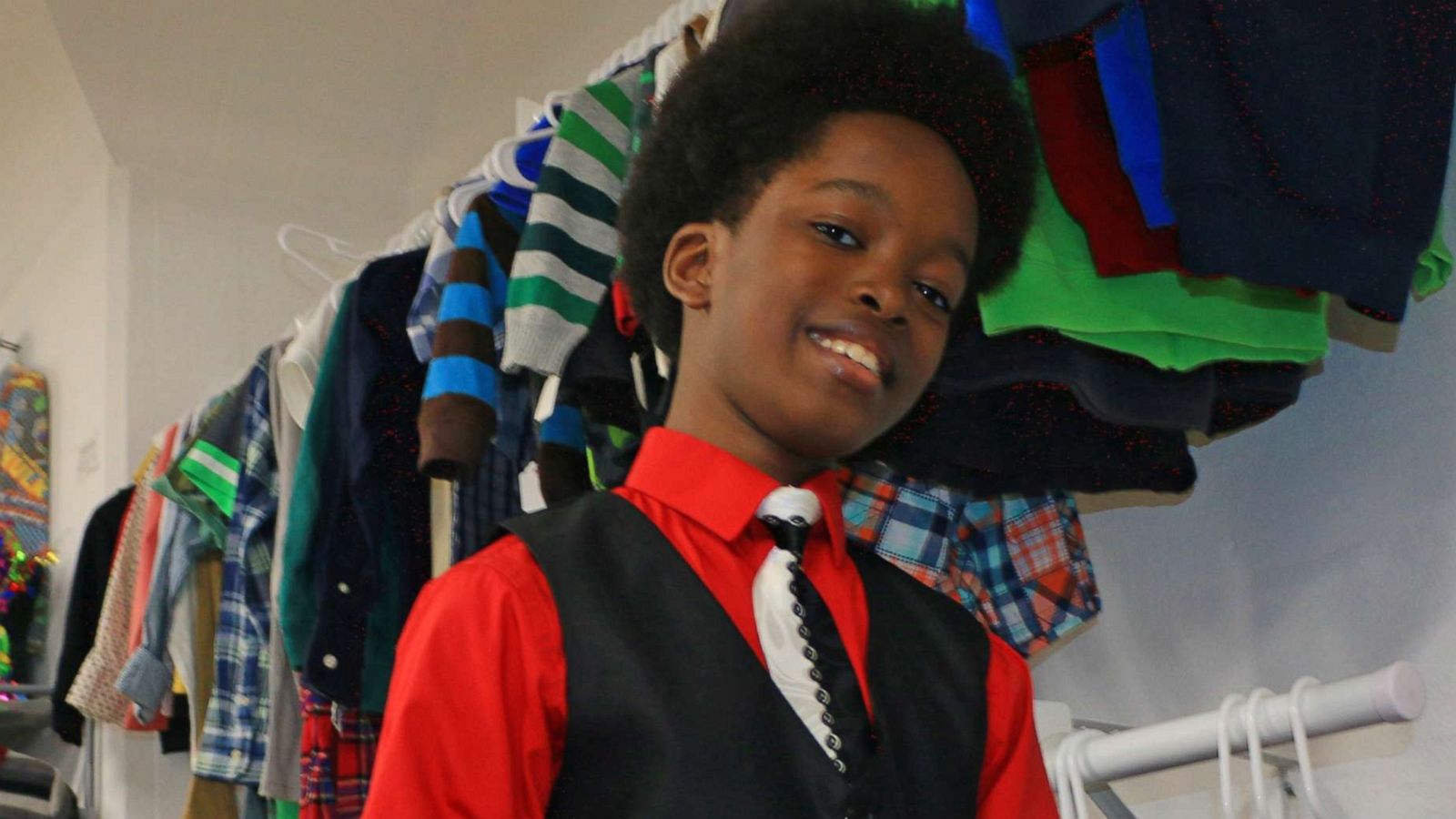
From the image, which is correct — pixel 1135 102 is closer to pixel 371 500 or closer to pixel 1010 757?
pixel 1010 757

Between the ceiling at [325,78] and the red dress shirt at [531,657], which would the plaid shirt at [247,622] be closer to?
the ceiling at [325,78]

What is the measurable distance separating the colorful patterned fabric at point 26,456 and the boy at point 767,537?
241 centimetres

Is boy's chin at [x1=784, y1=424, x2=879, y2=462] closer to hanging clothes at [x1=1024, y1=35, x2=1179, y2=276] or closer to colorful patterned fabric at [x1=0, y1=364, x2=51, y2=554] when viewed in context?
hanging clothes at [x1=1024, y1=35, x2=1179, y2=276]

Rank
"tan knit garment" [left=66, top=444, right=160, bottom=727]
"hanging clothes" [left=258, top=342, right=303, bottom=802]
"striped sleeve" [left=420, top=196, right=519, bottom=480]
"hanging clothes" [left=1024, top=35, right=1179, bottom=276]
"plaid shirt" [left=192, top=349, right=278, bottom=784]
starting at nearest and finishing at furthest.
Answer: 1. "hanging clothes" [left=1024, top=35, right=1179, bottom=276]
2. "striped sleeve" [left=420, top=196, right=519, bottom=480]
3. "hanging clothes" [left=258, top=342, right=303, bottom=802]
4. "plaid shirt" [left=192, top=349, right=278, bottom=784]
5. "tan knit garment" [left=66, top=444, right=160, bottom=727]

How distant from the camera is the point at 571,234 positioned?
1493 mm

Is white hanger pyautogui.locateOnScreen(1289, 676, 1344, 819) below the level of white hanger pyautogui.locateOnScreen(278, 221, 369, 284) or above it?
below

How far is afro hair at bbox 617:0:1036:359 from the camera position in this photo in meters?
1.17

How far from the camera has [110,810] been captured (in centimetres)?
267

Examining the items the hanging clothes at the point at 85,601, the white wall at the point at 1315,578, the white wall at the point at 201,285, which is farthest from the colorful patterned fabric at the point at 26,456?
the white wall at the point at 1315,578

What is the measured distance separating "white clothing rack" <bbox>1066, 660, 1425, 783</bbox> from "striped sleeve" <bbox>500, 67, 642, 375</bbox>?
58 cm

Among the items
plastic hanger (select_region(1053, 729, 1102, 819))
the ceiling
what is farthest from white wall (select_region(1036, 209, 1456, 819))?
the ceiling

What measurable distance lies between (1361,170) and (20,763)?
1.97 meters

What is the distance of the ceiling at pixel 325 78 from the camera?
2.80 meters

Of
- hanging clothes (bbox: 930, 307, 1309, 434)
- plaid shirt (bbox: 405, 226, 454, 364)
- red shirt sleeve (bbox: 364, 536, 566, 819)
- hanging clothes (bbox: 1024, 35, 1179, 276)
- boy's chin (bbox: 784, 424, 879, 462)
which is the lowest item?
red shirt sleeve (bbox: 364, 536, 566, 819)
